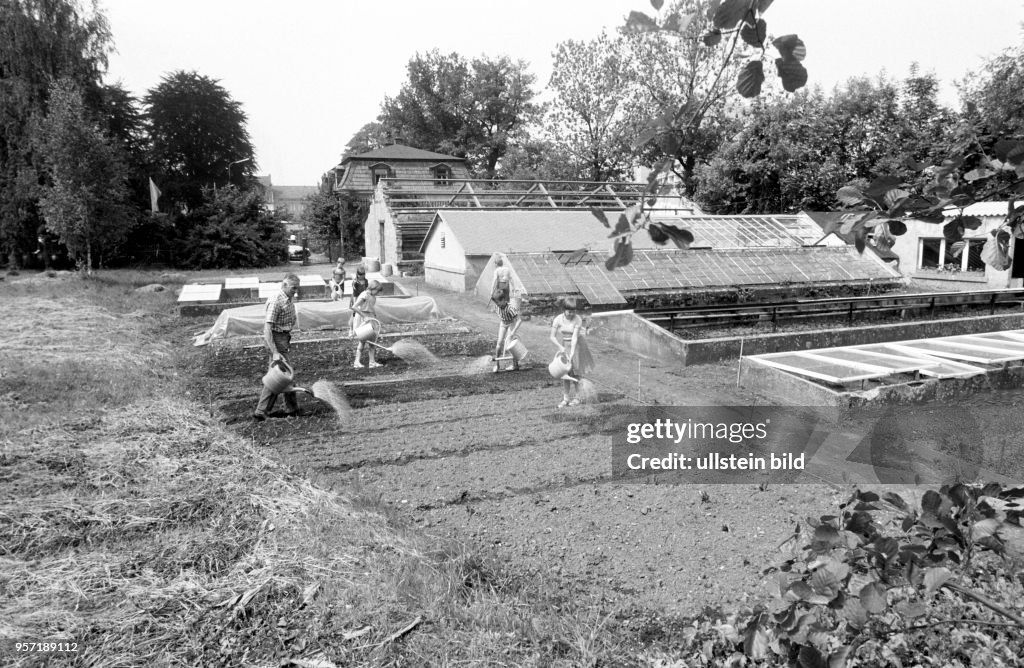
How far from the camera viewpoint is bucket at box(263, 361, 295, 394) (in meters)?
8.41

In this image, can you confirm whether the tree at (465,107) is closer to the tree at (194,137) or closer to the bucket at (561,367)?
the tree at (194,137)

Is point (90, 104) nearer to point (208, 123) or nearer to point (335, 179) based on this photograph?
point (208, 123)

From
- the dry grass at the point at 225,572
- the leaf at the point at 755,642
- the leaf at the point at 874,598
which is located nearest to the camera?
the leaf at the point at 874,598

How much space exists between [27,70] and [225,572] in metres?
35.3

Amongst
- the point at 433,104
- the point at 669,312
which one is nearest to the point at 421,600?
the point at 669,312

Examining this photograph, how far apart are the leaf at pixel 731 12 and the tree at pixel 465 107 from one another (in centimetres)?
5655

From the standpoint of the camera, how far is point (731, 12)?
1728 mm

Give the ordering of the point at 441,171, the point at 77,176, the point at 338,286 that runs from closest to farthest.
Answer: the point at 338,286, the point at 77,176, the point at 441,171

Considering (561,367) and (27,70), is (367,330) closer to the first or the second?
(561,367)

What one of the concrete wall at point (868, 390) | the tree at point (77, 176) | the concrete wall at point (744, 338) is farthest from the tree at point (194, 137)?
the concrete wall at point (868, 390)

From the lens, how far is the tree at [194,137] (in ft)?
140

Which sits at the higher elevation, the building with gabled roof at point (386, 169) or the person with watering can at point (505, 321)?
the building with gabled roof at point (386, 169)

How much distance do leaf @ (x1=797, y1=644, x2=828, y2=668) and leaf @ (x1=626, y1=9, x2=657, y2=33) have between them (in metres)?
1.89

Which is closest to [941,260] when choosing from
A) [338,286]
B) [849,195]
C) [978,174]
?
[338,286]
